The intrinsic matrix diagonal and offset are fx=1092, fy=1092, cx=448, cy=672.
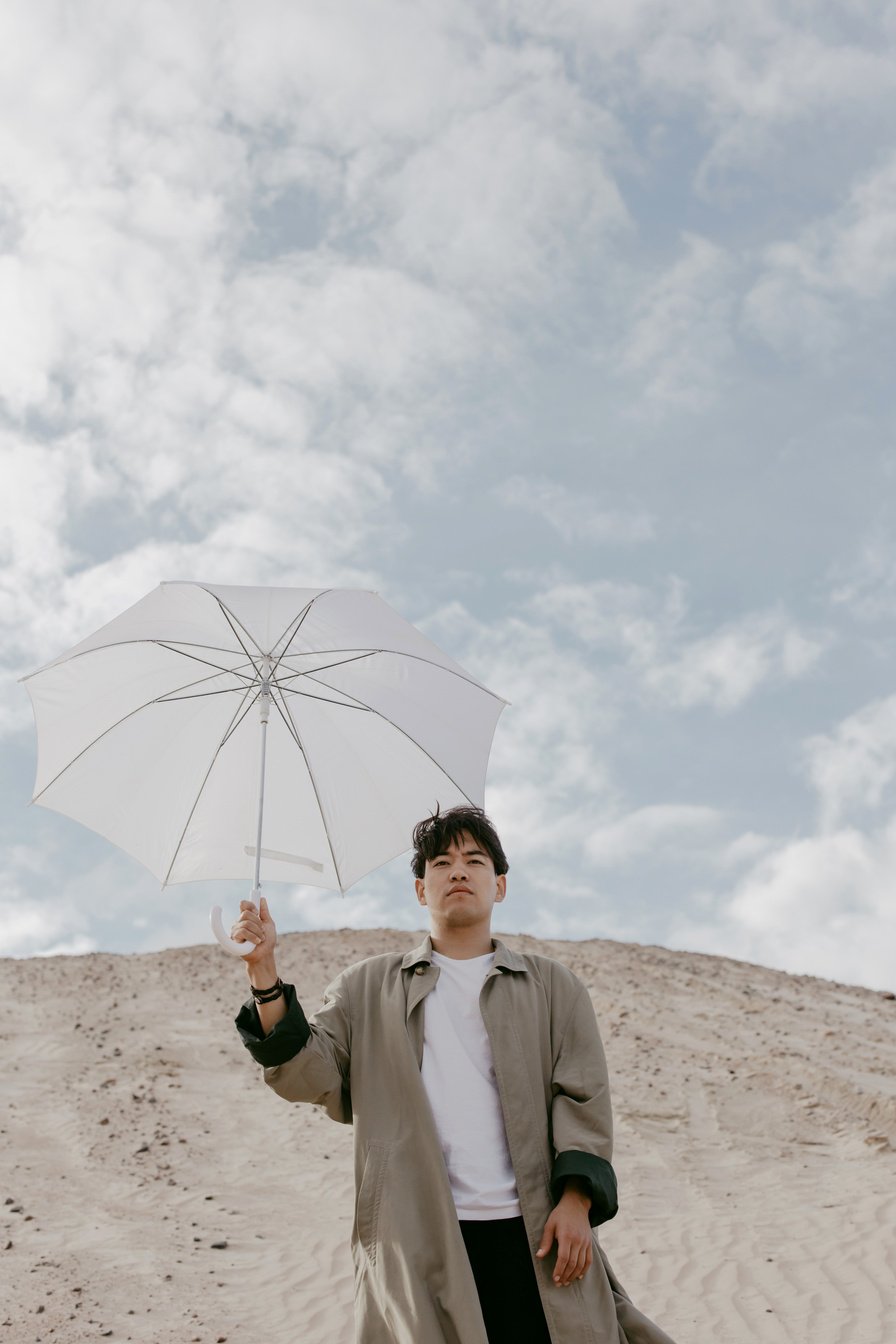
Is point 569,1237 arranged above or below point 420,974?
below

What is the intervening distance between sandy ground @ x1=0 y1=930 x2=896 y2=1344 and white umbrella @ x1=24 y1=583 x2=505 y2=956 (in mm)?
4578

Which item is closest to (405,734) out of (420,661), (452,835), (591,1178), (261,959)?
(420,661)

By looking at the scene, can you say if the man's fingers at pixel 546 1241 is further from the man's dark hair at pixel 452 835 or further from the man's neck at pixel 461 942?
the man's dark hair at pixel 452 835

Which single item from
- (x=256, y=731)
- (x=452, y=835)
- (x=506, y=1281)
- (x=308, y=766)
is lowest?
(x=506, y=1281)

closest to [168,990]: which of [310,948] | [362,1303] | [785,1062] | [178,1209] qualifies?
[310,948]

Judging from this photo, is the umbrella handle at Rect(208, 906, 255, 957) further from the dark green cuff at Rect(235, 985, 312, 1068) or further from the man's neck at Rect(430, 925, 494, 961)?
the man's neck at Rect(430, 925, 494, 961)

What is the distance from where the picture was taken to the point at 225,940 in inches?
115

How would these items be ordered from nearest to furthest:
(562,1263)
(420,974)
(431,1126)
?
(562,1263), (431,1126), (420,974)

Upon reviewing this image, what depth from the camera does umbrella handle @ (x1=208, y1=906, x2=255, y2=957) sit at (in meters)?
2.91

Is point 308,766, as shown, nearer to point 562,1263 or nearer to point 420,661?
point 420,661

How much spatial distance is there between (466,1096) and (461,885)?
0.57 metres

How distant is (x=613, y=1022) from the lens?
1658 centimetres

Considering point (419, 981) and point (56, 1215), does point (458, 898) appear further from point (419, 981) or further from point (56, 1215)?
point (56, 1215)

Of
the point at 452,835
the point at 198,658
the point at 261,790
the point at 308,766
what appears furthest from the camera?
the point at 198,658
